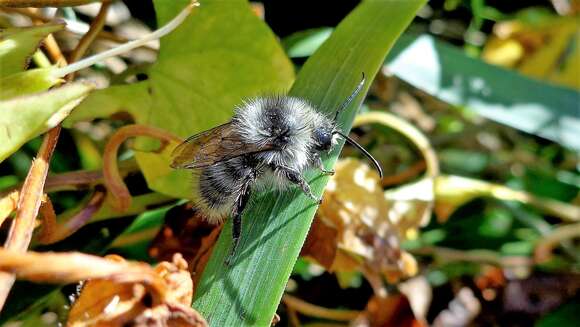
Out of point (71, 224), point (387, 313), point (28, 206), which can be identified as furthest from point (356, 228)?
point (28, 206)

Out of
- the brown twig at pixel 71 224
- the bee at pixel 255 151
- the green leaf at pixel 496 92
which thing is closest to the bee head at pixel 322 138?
the bee at pixel 255 151

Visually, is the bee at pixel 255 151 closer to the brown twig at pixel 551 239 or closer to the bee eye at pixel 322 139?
the bee eye at pixel 322 139

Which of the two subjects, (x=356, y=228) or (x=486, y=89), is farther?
(x=486, y=89)

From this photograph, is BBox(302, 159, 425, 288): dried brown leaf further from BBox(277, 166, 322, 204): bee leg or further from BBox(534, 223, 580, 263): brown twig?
BBox(534, 223, 580, 263): brown twig

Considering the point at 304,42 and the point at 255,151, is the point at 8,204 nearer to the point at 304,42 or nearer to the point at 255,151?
the point at 255,151

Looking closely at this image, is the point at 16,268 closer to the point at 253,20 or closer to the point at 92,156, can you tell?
the point at 253,20
